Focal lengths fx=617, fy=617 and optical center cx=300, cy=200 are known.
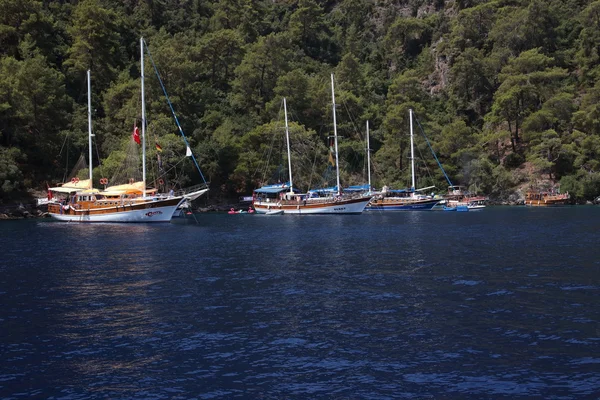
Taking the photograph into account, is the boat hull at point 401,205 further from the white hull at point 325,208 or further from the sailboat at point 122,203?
the sailboat at point 122,203

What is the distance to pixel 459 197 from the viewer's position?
92250 millimetres

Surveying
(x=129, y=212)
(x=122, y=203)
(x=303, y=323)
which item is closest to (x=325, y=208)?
(x=129, y=212)

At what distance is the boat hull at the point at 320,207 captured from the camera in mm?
79438

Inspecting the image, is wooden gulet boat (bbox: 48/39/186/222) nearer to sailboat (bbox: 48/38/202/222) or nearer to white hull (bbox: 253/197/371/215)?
sailboat (bbox: 48/38/202/222)

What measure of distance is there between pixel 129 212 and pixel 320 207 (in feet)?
87.8

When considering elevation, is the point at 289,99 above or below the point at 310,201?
above

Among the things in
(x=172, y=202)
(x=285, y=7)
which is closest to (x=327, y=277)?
(x=172, y=202)

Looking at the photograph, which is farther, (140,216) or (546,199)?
(546,199)

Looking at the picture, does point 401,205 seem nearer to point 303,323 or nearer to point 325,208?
point 325,208

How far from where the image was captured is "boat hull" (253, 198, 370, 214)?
7944 cm

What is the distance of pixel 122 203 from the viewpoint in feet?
209

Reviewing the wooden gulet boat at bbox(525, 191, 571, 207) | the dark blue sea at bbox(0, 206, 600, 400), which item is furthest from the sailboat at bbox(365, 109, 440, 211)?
the dark blue sea at bbox(0, 206, 600, 400)

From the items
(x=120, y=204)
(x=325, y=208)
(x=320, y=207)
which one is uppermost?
(x=120, y=204)

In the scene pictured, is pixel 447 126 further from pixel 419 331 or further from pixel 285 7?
pixel 419 331
